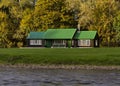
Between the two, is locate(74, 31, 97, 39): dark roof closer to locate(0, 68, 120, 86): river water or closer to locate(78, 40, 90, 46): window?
locate(78, 40, 90, 46): window

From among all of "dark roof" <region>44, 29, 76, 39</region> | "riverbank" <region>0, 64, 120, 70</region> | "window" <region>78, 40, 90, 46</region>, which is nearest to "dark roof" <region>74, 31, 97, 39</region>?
"window" <region>78, 40, 90, 46</region>

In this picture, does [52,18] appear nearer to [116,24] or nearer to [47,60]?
[116,24]

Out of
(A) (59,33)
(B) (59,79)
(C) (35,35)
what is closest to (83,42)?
(A) (59,33)

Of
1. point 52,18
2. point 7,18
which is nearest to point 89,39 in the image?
point 52,18

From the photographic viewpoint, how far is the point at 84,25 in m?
117

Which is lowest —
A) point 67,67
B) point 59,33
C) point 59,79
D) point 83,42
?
point 83,42

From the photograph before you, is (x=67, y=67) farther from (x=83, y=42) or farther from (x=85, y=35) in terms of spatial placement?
(x=85, y=35)

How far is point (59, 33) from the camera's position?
11212 centimetres

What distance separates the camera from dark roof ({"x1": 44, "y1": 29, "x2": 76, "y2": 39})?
11088 centimetres

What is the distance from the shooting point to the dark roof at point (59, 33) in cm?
11088

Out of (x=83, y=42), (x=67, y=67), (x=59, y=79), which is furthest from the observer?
(x=83, y=42)

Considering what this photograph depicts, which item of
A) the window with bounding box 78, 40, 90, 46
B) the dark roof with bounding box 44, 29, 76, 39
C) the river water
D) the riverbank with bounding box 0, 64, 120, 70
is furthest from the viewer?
the dark roof with bounding box 44, 29, 76, 39

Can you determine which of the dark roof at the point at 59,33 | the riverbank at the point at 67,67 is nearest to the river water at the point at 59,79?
the riverbank at the point at 67,67

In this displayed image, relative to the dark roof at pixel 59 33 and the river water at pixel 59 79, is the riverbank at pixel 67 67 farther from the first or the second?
the dark roof at pixel 59 33
